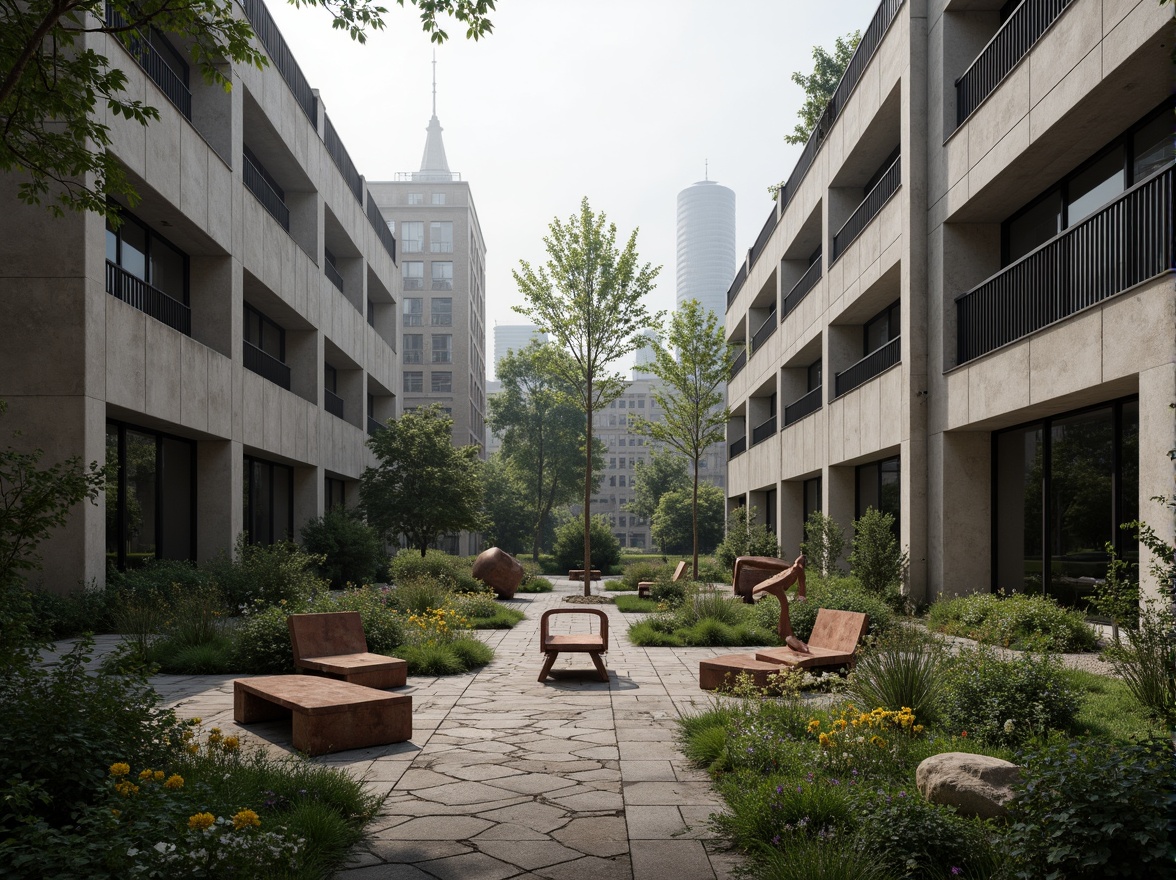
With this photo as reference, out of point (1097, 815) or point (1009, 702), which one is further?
point (1009, 702)

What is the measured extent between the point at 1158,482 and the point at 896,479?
1026 cm

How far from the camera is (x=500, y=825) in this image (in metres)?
5.05

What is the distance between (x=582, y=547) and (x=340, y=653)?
30.0 meters

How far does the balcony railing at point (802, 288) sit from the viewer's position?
26325 millimetres

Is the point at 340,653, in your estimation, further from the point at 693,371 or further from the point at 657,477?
the point at 657,477

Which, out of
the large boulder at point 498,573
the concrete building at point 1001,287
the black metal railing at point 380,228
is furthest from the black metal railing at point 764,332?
the black metal railing at point 380,228

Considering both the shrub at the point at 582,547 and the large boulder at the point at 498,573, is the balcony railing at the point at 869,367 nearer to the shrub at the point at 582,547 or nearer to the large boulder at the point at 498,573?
the large boulder at the point at 498,573

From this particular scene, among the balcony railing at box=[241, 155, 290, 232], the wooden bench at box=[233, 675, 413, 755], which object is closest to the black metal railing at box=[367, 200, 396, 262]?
the balcony railing at box=[241, 155, 290, 232]

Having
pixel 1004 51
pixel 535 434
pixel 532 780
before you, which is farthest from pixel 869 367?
pixel 535 434

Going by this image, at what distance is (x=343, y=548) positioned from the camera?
2545 cm

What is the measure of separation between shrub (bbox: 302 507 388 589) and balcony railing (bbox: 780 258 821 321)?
15.2 metres

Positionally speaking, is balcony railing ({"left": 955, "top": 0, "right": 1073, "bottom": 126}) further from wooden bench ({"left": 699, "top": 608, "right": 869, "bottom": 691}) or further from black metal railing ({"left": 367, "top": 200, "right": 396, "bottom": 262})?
black metal railing ({"left": 367, "top": 200, "right": 396, "bottom": 262})

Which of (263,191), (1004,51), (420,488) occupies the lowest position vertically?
(420,488)

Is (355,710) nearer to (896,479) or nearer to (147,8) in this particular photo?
(147,8)
